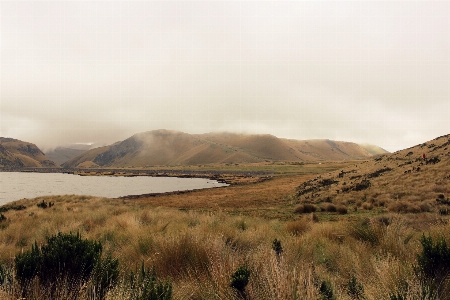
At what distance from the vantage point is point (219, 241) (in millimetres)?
5516

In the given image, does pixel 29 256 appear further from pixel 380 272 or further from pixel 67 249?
pixel 380 272

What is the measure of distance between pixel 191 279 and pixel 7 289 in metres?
2.56

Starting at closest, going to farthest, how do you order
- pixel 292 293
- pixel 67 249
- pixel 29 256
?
pixel 292 293, pixel 29 256, pixel 67 249

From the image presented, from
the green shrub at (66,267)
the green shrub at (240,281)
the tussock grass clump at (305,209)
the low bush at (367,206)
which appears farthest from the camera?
the tussock grass clump at (305,209)

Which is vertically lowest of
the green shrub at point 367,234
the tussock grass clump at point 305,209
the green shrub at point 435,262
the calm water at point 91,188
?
the calm water at point 91,188

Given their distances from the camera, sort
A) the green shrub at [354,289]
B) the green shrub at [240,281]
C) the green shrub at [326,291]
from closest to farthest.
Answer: the green shrub at [240,281] → the green shrub at [326,291] → the green shrub at [354,289]

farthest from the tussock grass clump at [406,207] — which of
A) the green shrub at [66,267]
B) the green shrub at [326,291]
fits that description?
the green shrub at [66,267]

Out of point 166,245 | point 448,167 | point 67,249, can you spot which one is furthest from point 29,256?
point 448,167

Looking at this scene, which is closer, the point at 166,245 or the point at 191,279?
the point at 191,279

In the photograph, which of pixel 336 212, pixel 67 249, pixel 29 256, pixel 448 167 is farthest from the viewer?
pixel 448 167

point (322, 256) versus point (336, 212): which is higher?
point (322, 256)

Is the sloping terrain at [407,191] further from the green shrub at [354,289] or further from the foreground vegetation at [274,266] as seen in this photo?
the green shrub at [354,289]

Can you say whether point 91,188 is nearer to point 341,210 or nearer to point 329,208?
point 329,208

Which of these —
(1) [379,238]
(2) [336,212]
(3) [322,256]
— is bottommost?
(2) [336,212]
